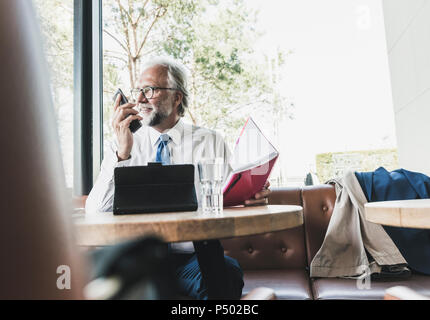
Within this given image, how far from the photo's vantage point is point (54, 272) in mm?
247

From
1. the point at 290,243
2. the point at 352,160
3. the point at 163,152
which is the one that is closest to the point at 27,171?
the point at 163,152

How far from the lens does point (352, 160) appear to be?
417 centimetres

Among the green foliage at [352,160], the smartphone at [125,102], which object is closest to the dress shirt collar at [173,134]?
the smartphone at [125,102]

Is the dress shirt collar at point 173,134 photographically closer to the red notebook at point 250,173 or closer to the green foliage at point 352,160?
the red notebook at point 250,173

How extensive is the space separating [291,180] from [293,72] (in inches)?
57.2

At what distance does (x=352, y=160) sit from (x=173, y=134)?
3095 millimetres

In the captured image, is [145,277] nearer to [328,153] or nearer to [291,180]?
[291,180]

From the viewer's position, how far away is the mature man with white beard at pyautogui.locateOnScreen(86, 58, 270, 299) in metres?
1.07

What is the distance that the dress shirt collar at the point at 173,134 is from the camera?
1751mm

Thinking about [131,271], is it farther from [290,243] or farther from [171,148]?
[290,243]

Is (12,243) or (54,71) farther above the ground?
(54,71)
